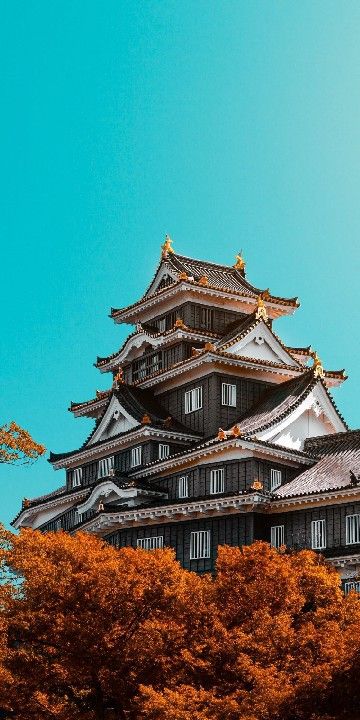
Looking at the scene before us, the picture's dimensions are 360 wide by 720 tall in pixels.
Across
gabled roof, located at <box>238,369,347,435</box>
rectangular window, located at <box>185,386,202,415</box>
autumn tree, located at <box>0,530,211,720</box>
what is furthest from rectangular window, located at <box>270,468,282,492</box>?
autumn tree, located at <box>0,530,211,720</box>

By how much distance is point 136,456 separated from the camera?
67.9 m

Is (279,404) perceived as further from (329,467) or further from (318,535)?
(318,535)

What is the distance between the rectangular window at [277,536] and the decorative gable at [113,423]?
44.0ft

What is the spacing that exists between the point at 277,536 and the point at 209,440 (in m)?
7.93

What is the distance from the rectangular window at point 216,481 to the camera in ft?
199

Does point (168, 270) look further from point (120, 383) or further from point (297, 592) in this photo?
point (297, 592)

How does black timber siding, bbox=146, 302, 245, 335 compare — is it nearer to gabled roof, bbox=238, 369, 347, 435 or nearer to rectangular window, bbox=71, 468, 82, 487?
gabled roof, bbox=238, 369, 347, 435

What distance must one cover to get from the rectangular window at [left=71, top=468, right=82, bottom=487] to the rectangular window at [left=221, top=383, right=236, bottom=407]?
12.4 metres

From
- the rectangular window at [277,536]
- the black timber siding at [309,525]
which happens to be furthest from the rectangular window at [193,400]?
the rectangular window at [277,536]

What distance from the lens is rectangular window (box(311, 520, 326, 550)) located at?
5566cm

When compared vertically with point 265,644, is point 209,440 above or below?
above

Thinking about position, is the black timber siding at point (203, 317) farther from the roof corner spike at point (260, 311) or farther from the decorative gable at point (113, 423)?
the decorative gable at point (113, 423)

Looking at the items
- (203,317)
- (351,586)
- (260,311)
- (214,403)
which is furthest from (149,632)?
(203,317)

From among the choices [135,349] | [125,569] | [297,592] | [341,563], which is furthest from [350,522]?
[135,349]
